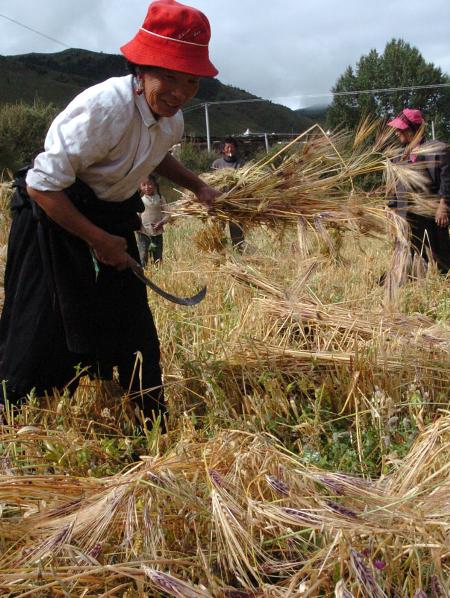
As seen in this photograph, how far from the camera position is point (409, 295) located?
3857 millimetres

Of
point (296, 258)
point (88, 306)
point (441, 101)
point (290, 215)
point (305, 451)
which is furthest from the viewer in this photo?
point (441, 101)

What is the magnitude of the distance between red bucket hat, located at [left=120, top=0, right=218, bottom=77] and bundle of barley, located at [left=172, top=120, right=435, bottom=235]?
0.74 metres

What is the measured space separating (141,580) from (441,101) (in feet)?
157

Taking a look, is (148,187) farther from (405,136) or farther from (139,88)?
(139,88)

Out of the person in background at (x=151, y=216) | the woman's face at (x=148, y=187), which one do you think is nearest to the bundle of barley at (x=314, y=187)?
the person in background at (x=151, y=216)

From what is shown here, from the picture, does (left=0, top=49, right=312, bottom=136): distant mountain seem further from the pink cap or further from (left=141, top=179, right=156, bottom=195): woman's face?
the pink cap

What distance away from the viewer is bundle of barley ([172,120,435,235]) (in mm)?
2783

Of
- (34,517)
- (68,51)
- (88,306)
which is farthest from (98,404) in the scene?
(68,51)

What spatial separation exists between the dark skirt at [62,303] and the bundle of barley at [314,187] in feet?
1.84

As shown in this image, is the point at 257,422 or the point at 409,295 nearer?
the point at 257,422

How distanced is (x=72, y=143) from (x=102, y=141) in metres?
0.08

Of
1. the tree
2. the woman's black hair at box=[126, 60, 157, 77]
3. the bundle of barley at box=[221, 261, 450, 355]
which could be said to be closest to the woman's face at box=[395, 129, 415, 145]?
the bundle of barley at box=[221, 261, 450, 355]

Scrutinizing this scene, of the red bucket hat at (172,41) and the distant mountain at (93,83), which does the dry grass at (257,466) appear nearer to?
the red bucket hat at (172,41)

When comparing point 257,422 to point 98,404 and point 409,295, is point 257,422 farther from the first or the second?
point 409,295
